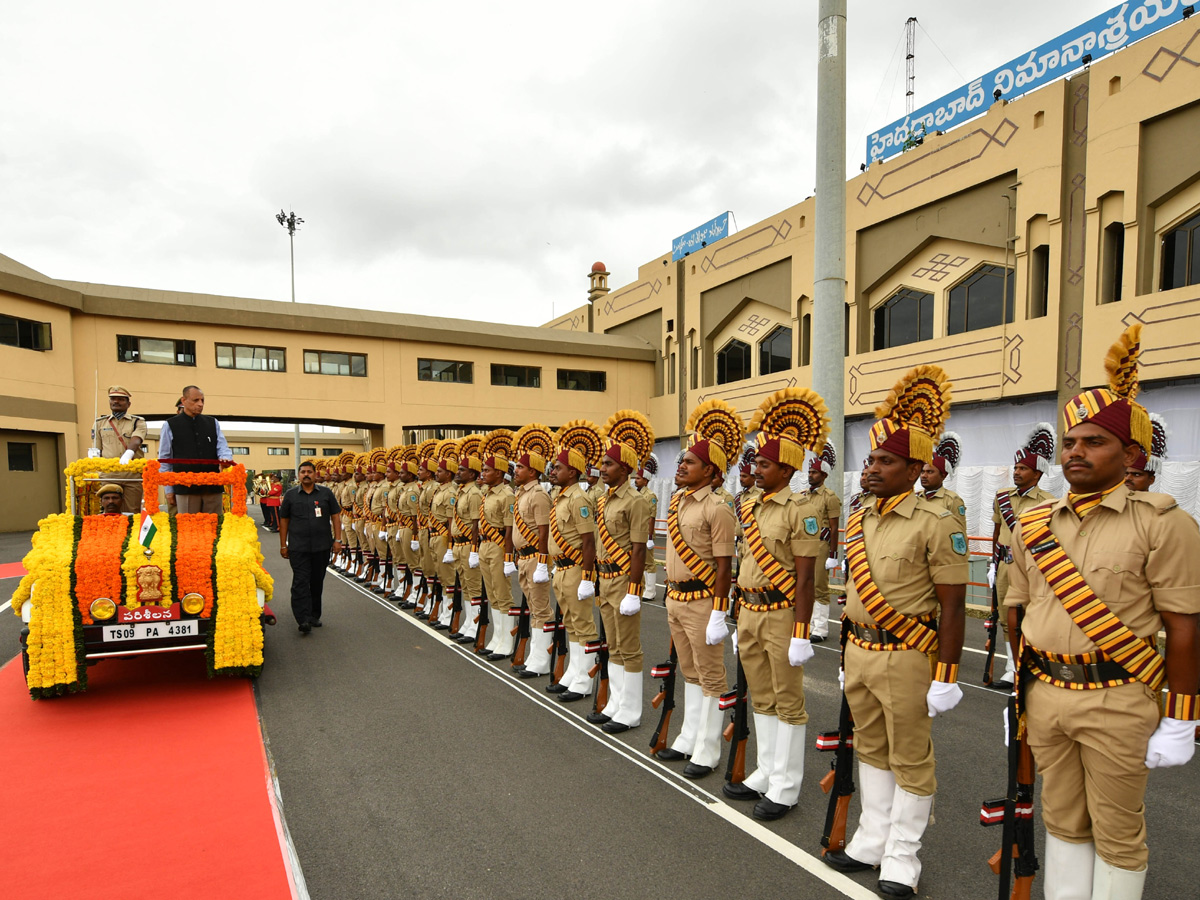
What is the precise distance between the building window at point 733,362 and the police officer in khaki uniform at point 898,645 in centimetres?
2147

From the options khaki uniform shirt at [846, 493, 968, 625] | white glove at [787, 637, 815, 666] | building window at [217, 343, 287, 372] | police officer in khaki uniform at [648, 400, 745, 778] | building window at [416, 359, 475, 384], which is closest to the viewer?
khaki uniform shirt at [846, 493, 968, 625]

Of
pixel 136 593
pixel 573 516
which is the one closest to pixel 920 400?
pixel 573 516

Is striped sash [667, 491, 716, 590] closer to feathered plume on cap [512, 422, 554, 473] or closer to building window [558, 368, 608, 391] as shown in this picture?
feathered plume on cap [512, 422, 554, 473]

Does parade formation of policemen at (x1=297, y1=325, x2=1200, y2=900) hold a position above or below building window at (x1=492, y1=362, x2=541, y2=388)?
below

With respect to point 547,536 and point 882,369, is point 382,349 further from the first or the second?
point 547,536

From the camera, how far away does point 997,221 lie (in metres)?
16.0

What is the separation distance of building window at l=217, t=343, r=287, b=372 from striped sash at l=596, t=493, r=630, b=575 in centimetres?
2259

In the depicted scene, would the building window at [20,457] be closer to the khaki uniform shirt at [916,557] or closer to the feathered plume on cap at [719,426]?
the feathered plume on cap at [719,426]

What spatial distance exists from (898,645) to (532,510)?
4.29 metres

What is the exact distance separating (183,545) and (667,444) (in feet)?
76.1

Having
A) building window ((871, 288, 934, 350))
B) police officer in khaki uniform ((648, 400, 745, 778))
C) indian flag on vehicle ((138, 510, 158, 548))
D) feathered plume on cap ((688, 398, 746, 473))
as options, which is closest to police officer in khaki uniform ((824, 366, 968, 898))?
police officer in khaki uniform ((648, 400, 745, 778))

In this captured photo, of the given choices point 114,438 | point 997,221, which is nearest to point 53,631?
point 114,438

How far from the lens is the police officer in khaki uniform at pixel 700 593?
4.57 meters

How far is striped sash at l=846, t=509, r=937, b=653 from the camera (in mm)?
3236
